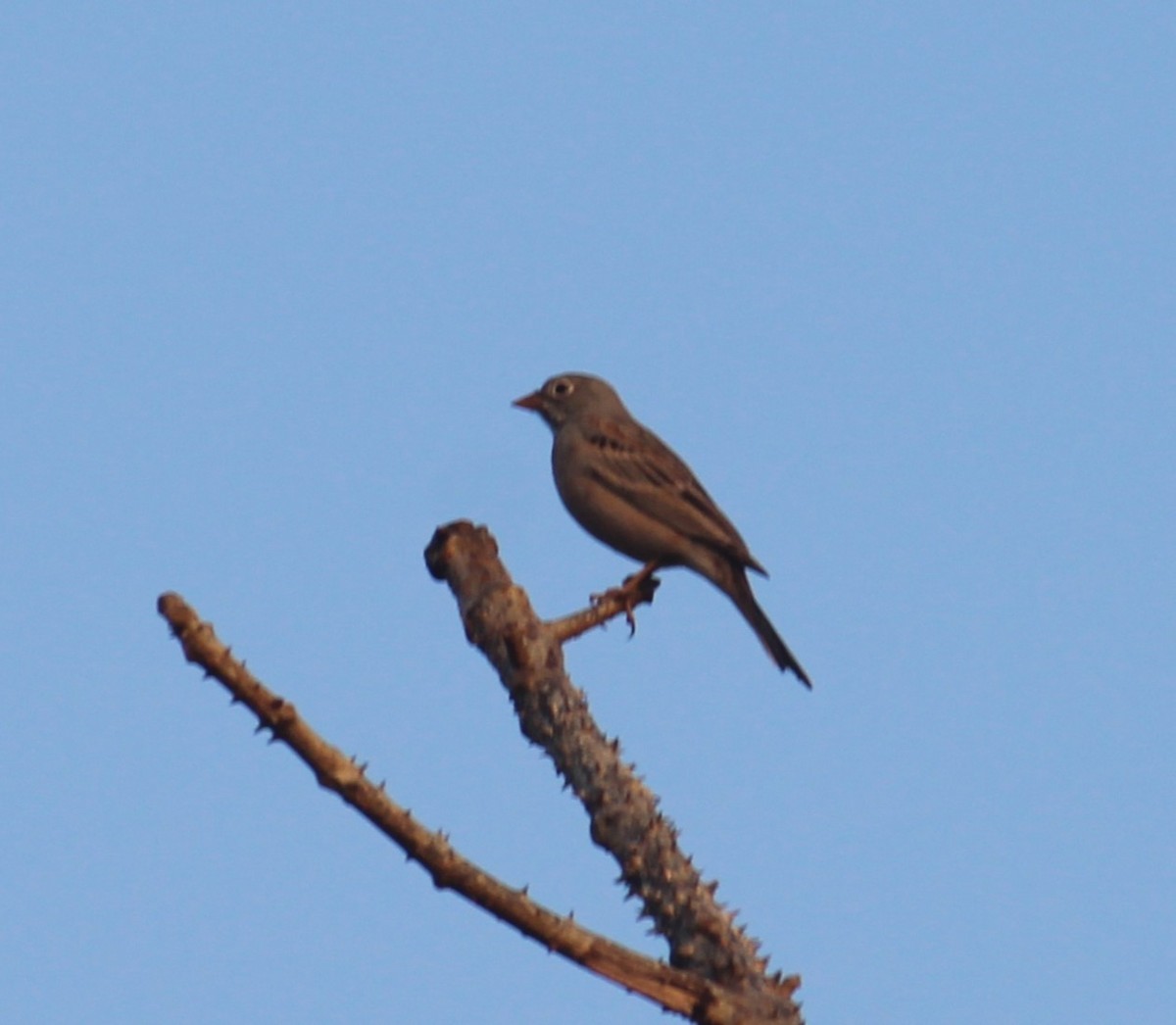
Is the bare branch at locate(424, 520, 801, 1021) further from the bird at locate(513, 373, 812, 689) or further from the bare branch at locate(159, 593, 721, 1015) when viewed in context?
the bird at locate(513, 373, 812, 689)

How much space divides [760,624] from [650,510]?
1078mm

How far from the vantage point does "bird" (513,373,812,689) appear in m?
11.6

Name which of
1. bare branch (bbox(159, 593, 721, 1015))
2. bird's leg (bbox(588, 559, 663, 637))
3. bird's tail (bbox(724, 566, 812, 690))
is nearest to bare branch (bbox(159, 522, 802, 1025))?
bare branch (bbox(159, 593, 721, 1015))

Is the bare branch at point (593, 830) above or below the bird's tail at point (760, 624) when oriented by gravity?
below

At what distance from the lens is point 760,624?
37.0 feet

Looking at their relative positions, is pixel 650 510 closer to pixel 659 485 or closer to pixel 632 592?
pixel 659 485

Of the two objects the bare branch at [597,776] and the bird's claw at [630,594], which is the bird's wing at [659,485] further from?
the bare branch at [597,776]

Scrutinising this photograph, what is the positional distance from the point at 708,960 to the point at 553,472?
7126 mm

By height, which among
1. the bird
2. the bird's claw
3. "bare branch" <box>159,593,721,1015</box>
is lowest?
"bare branch" <box>159,593,721,1015</box>

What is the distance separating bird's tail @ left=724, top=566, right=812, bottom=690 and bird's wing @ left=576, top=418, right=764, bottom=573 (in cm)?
15

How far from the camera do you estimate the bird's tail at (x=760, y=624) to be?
10.8m

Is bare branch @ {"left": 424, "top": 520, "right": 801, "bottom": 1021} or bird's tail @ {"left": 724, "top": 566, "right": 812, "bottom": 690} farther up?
bird's tail @ {"left": 724, "top": 566, "right": 812, "bottom": 690}

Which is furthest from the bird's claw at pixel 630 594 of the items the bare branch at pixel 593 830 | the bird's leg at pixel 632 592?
the bare branch at pixel 593 830

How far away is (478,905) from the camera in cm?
528
